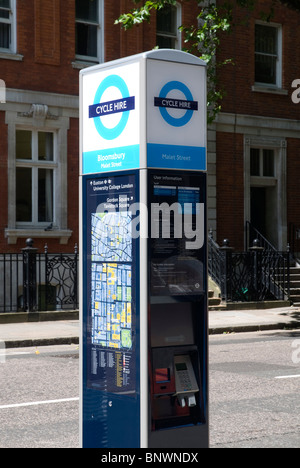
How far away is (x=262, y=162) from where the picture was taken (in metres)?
24.8

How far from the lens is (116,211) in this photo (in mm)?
5160

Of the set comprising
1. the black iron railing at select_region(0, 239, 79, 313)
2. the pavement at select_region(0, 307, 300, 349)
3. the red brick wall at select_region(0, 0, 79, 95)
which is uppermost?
the red brick wall at select_region(0, 0, 79, 95)

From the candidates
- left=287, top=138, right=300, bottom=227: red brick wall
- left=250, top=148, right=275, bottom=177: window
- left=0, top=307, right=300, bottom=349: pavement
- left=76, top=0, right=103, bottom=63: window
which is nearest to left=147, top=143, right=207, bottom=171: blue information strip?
left=0, top=307, right=300, bottom=349: pavement

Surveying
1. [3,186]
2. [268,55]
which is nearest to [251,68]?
[268,55]

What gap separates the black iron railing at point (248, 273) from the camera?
20.1 meters

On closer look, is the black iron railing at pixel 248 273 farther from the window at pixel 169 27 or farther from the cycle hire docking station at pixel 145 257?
the cycle hire docking station at pixel 145 257

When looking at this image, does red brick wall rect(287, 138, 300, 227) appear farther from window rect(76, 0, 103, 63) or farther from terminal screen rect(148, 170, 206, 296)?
terminal screen rect(148, 170, 206, 296)

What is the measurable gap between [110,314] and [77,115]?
53.5 feet

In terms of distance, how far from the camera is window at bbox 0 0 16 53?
19.7 metres

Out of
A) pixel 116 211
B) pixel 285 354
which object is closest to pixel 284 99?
pixel 285 354

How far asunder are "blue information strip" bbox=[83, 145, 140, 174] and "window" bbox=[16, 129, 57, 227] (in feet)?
48.3

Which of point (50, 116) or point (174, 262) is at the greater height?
point (50, 116)
